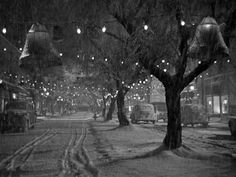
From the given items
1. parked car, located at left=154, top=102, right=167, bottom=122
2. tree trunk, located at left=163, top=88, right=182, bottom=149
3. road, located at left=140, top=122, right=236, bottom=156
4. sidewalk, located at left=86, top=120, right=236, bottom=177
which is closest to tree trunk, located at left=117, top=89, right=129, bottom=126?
road, located at left=140, top=122, right=236, bottom=156

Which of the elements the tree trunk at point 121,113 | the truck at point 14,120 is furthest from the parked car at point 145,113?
the truck at point 14,120

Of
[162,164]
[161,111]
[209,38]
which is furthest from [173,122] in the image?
[161,111]

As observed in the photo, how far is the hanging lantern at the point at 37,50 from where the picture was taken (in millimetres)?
10953

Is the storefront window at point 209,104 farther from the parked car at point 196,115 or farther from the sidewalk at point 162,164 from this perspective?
the sidewalk at point 162,164

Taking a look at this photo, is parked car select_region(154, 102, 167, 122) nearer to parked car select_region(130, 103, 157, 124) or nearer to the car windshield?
parked car select_region(130, 103, 157, 124)

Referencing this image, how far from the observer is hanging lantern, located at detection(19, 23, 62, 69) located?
10953mm

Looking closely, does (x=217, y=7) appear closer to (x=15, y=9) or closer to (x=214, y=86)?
(x=15, y=9)

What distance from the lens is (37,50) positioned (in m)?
10.9

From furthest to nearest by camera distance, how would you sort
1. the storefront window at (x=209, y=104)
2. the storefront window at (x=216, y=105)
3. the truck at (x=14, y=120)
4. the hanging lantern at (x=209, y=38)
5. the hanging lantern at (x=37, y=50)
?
1. the storefront window at (x=209, y=104)
2. the storefront window at (x=216, y=105)
3. the truck at (x=14, y=120)
4. the hanging lantern at (x=209, y=38)
5. the hanging lantern at (x=37, y=50)

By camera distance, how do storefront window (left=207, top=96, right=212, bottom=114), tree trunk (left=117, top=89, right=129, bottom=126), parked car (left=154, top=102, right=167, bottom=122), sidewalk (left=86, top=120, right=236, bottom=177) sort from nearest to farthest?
1. sidewalk (left=86, top=120, right=236, bottom=177)
2. tree trunk (left=117, top=89, right=129, bottom=126)
3. parked car (left=154, top=102, right=167, bottom=122)
4. storefront window (left=207, top=96, right=212, bottom=114)

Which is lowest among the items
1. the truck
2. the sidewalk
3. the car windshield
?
the sidewalk

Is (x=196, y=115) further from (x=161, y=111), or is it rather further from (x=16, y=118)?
(x=161, y=111)

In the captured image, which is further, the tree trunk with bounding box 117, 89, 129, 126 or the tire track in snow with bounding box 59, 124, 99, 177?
the tree trunk with bounding box 117, 89, 129, 126

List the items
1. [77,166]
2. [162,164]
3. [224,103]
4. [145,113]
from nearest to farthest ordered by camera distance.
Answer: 1. [77,166]
2. [162,164]
3. [145,113]
4. [224,103]
